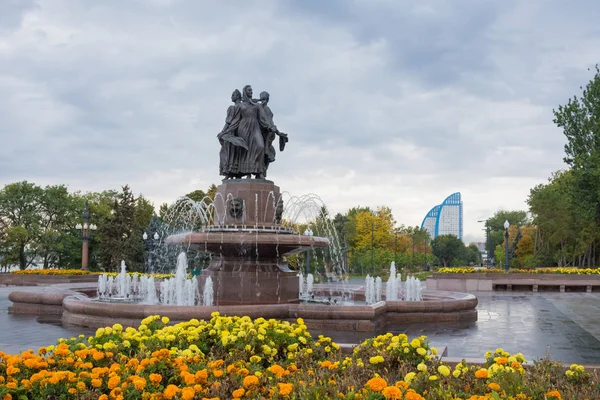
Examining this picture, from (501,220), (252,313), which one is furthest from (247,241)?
(501,220)

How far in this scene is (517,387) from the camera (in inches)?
176

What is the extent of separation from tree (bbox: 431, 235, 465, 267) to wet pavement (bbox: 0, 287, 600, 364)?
80719 mm

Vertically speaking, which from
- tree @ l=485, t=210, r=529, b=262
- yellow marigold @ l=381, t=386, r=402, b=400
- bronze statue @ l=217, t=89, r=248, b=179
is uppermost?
tree @ l=485, t=210, r=529, b=262

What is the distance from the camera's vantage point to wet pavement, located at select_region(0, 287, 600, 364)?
8.97 metres

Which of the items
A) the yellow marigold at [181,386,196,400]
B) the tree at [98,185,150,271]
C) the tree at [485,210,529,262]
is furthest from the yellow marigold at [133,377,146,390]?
the tree at [485,210,529,262]

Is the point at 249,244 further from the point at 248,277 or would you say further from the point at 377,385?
the point at 377,385

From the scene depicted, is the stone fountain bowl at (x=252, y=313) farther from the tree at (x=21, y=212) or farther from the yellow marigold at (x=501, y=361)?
the tree at (x=21, y=212)

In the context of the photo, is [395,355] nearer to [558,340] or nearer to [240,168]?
[558,340]

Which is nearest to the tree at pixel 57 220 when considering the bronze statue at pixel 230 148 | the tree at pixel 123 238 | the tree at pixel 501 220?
the tree at pixel 123 238

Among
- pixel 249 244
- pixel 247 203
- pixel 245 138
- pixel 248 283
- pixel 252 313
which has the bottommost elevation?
pixel 252 313

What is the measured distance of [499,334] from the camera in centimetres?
1101

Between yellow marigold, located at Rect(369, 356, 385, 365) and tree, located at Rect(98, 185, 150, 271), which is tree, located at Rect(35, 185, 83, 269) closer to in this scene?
tree, located at Rect(98, 185, 150, 271)

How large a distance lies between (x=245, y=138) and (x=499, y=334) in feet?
22.9

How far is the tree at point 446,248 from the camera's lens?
311 feet
